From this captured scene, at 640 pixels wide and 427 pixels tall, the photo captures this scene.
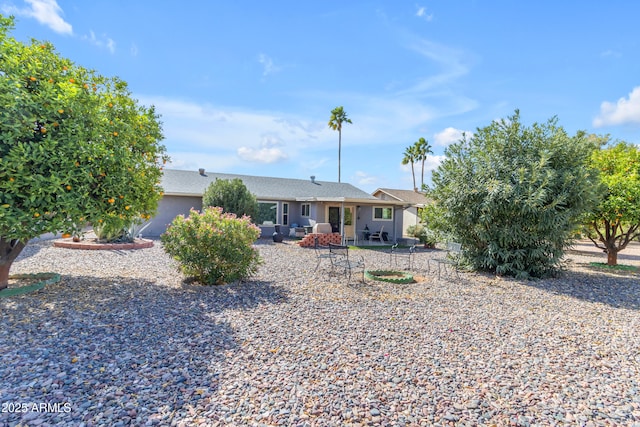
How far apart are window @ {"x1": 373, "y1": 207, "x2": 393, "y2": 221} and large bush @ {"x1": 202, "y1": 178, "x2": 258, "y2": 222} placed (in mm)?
8055

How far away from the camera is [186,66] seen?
10359mm

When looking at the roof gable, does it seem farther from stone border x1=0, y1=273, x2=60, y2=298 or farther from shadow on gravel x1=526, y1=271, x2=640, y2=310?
stone border x1=0, y1=273, x2=60, y2=298

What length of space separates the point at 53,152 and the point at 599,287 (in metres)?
11.9

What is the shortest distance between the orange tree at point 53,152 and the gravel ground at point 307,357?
1.38m

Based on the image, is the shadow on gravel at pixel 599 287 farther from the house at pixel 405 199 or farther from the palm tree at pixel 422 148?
the palm tree at pixel 422 148

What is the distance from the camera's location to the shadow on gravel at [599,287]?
712 cm

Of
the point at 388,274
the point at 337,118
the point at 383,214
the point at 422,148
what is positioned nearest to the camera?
the point at 388,274

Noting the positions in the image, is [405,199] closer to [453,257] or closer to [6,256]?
[453,257]

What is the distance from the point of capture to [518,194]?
8414mm

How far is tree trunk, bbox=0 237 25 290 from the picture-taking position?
564 centimetres

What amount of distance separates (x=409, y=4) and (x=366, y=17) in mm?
1297

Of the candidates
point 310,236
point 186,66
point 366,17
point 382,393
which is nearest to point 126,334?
point 382,393

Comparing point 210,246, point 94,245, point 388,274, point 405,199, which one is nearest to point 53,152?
point 210,246

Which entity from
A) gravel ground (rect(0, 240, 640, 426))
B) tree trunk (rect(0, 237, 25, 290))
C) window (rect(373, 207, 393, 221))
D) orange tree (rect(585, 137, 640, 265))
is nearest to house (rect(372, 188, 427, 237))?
window (rect(373, 207, 393, 221))
